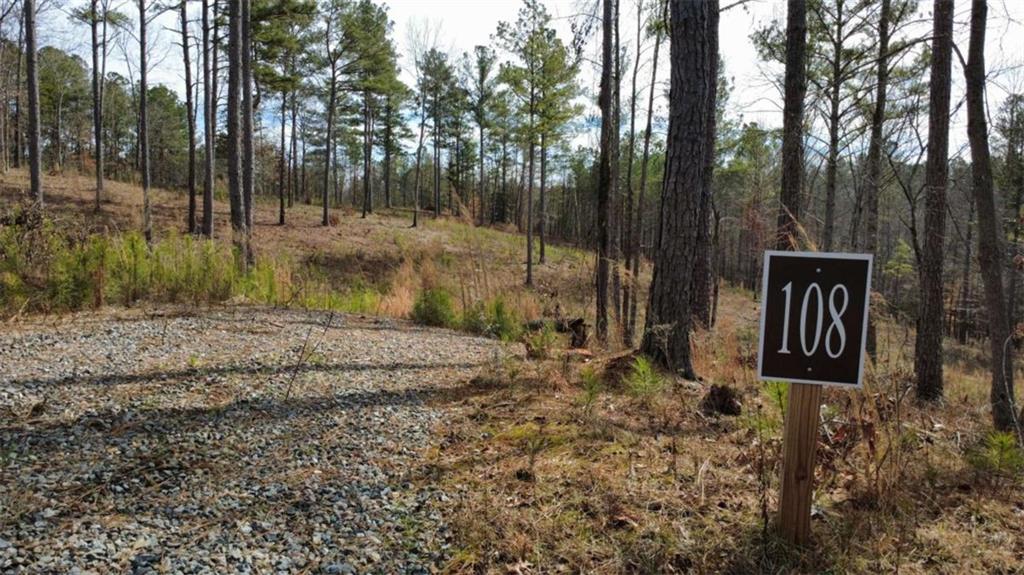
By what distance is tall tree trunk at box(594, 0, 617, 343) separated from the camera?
758 cm

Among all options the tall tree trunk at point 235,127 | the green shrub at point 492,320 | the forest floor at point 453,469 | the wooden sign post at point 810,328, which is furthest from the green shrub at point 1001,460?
the tall tree trunk at point 235,127

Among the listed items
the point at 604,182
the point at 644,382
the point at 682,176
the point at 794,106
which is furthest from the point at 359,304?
the point at 794,106

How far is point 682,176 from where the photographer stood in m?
3.88

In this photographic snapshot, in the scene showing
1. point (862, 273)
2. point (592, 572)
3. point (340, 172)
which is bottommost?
point (592, 572)

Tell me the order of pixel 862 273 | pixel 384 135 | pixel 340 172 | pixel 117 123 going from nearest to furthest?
pixel 862 273
pixel 384 135
pixel 117 123
pixel 340 172

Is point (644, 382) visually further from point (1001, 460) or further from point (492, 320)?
point (492, 320)

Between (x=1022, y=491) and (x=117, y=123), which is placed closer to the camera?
(x=1022, y=491)

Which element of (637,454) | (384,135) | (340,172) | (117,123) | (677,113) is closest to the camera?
(637,454)

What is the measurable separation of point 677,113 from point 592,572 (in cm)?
313

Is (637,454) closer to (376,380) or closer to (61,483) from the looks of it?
(376,380)

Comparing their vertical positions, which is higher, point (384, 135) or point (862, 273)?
point (384, 135)

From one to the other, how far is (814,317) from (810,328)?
36mm

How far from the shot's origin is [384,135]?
30.0m

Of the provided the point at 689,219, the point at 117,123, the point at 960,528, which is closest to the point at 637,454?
the point at 960,528
